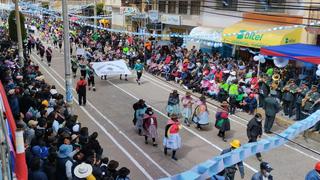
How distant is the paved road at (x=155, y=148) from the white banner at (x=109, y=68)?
2.22 m

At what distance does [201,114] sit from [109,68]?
960 cm

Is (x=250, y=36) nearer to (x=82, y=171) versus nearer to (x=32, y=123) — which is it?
(x=32, y=123)

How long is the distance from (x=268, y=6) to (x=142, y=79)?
8.30 m

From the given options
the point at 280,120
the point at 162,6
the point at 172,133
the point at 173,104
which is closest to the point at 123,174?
the point at 172,133

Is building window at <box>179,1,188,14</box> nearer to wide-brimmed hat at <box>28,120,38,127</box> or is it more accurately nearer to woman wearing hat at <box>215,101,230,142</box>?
woman wearing hat at <box>215,101,230,142</box>

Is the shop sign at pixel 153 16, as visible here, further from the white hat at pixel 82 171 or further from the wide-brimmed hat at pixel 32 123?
the white hat at pixel 82 171

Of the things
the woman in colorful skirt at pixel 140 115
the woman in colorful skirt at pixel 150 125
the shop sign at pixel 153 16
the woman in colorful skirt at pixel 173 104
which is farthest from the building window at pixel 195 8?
the woman in colorful skirt at pixel 150 125

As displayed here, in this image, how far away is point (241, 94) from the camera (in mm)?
17609

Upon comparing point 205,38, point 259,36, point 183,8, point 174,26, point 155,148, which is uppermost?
point 183,8

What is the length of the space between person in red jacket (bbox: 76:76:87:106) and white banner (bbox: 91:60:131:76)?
4427 mm

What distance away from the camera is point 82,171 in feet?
25.9

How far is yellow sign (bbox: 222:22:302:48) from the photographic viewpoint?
22047 millimetres

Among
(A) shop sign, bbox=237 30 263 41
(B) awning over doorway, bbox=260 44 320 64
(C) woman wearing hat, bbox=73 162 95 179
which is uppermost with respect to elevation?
(A) shop sign, bbox=237 30 263 41

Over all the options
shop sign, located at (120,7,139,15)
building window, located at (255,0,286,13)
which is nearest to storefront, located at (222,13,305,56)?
building window, located at (255,0,286,13)
